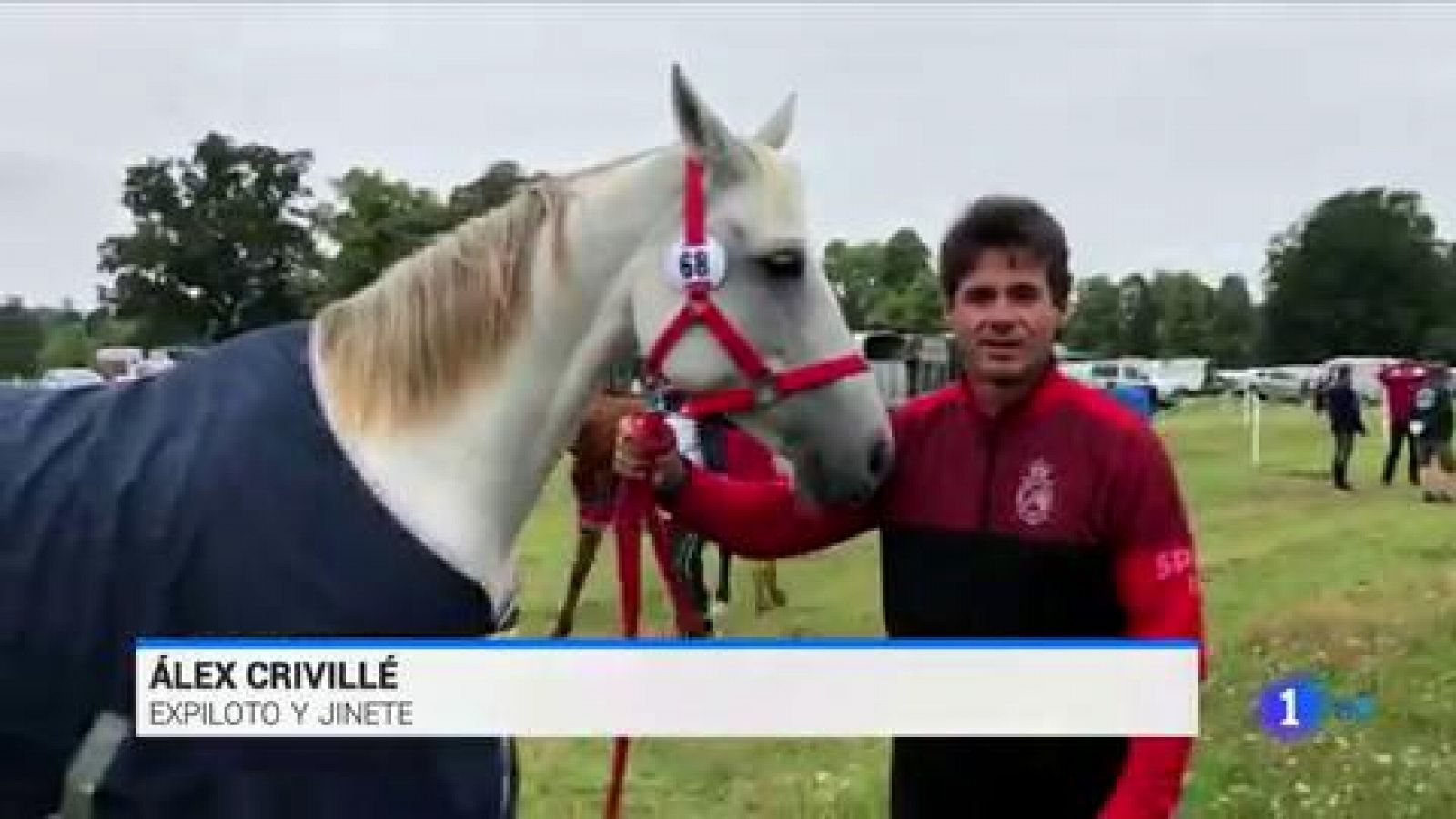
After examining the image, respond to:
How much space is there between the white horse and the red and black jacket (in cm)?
30

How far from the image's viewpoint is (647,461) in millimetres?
3369

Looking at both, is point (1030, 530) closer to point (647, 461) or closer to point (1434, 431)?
point (647, 461)

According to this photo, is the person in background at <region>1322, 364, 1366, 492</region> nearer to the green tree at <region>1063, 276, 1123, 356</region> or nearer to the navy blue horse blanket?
the navy blue horse blanket

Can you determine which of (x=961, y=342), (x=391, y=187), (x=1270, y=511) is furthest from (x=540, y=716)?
(x=391, y=187)

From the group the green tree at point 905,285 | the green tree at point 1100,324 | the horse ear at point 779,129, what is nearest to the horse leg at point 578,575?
the horse ear at point 779,129

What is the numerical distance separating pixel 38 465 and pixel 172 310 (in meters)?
55.2

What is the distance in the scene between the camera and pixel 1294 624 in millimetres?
9375

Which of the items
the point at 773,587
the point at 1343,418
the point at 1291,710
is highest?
the point at 1343,418

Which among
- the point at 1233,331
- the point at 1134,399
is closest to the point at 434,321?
the point at 1134,399

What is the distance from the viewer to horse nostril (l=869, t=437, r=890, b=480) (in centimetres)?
323

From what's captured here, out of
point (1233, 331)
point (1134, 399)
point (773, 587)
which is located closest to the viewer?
point (773, 587)

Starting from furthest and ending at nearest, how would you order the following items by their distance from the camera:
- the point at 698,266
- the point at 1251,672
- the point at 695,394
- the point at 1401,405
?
the point at 1401,405, the point at 1251,672, the point at 695,394, the point at 698,266

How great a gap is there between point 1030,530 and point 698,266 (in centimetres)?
99

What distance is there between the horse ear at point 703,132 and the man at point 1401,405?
1754cm
